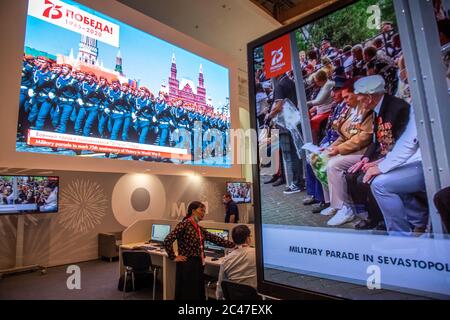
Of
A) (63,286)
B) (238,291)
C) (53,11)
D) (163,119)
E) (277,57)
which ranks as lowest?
(63,286)

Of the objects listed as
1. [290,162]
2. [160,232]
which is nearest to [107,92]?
[160,232]

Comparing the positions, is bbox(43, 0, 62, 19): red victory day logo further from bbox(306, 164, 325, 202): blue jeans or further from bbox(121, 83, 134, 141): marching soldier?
bbox(306, 164, 325, 202): blue jeans

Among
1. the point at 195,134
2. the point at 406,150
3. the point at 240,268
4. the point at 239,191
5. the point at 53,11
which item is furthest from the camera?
the point at 239,191

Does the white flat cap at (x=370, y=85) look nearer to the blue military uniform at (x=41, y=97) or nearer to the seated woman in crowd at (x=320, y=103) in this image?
the seated woman in crowd at (x=320, y=103)

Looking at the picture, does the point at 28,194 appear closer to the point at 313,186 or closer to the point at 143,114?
the point at 143,114

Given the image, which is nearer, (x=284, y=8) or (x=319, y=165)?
(x=319, y=165)

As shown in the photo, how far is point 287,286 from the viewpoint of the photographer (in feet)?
2.68

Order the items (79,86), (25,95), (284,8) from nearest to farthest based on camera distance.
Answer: (25,95)
(79,86)
(284,8)

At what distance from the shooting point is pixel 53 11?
2.78m

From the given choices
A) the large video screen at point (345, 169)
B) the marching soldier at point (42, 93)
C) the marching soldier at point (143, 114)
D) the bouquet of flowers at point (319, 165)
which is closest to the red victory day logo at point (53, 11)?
the marching soldier at point (42, 93)

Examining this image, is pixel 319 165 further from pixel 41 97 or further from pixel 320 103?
pixel 41 97

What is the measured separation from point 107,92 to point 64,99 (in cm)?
45

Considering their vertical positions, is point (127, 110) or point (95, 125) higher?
point (127, 110)

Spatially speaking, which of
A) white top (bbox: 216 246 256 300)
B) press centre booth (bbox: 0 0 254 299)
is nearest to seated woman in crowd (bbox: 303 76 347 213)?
press centre booth (bbox: 0 0 254 299)
